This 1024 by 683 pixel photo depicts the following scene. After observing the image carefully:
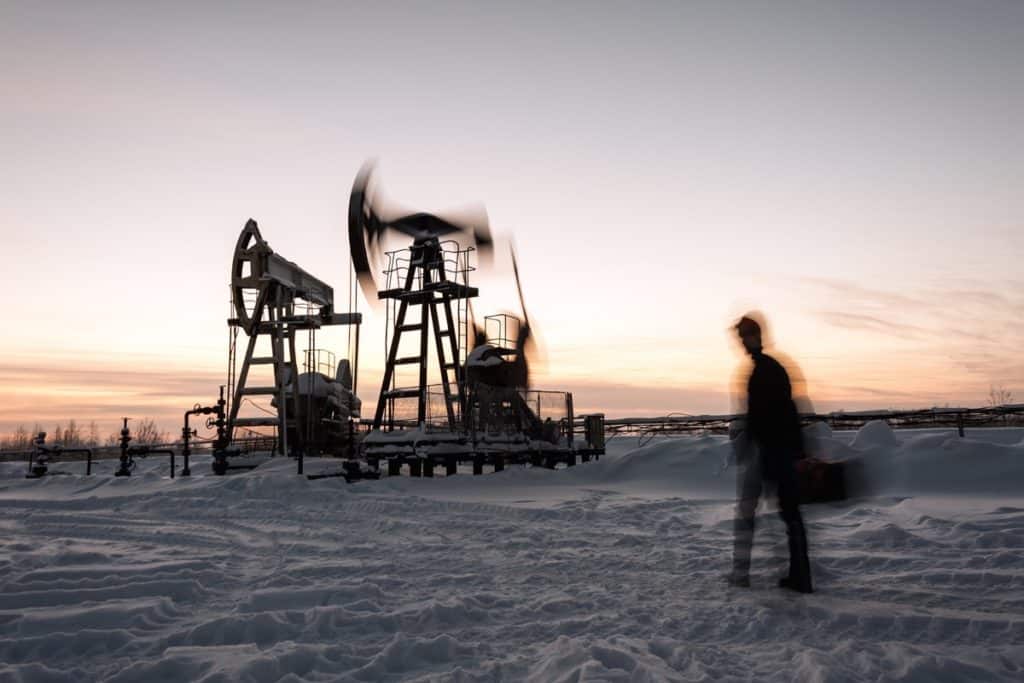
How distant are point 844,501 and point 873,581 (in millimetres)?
665

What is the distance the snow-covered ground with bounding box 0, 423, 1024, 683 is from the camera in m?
3.67

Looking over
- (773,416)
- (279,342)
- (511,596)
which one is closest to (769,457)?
(773,416)

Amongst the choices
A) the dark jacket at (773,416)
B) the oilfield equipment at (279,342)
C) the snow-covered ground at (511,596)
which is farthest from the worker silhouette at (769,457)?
the oilfield equipment at (279,342)

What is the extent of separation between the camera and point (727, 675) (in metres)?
3.48

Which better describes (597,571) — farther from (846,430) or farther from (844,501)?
(846,430)

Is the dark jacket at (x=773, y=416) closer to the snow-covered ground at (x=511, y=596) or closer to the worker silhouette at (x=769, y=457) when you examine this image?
the worker silhouette at (x=769, y=457)

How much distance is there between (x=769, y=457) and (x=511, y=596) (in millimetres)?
2107

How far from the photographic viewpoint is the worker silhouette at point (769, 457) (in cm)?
525

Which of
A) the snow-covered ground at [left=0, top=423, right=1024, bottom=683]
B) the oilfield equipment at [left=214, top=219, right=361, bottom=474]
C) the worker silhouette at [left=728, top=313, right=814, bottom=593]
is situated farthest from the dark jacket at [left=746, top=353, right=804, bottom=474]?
the oilfield equipment at [left=214, top=219, right=361, bottom=474]

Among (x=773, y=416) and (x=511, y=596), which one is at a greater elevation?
(x=773, y=416)

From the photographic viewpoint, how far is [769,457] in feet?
17.8

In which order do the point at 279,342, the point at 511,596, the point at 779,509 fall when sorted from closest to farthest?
the point at 511,596, the point at 779,509, the point at 279,342

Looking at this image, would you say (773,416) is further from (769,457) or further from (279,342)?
(279,342)

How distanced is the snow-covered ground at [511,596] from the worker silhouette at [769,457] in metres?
0.24
